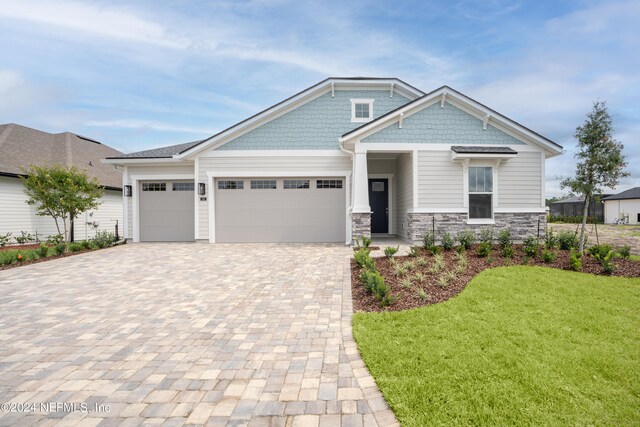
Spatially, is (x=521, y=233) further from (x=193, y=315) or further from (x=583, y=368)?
(x=193, y=315)

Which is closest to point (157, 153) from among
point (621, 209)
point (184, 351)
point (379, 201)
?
point (379, 201)

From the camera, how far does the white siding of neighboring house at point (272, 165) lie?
480 inches

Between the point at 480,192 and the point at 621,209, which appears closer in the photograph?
the point at 480,192

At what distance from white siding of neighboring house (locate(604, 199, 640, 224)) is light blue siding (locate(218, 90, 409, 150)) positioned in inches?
1268

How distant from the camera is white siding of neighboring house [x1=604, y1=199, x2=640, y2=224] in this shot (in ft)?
93.6

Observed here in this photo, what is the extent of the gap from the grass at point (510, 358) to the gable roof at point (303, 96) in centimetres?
974

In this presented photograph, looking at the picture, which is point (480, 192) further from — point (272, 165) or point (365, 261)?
point (272, 165)

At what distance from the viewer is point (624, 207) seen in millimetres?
29688

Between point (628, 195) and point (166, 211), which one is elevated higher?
point (628, 195)

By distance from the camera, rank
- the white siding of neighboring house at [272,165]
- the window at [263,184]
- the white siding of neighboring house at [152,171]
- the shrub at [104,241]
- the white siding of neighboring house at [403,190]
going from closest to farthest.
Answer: the white siding of neighboring house at [403,190] → the shrub at [104,241] → the white siding of neighboring house at [272,165] → the window at [263,184] → the white siding of neighboring house at [152,171]

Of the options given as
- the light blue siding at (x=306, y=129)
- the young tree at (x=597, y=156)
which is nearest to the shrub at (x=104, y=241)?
the light blue siding at (x=306, y=129)

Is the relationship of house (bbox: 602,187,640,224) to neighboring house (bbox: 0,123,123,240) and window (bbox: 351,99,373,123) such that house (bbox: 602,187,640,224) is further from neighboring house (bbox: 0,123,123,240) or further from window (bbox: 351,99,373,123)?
neighboring house (bbox: 0,123,123,240)

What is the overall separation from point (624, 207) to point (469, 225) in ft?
101

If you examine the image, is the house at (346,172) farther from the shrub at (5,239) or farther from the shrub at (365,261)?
the shrub at (5,239)
